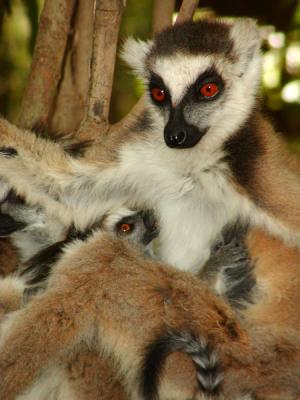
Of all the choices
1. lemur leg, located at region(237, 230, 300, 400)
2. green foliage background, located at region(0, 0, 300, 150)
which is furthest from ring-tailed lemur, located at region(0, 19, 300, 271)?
green foliage background, located at region(0, 0, 300, 150)

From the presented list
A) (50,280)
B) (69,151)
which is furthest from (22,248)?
(50,280)

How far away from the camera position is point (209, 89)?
4.66 meters

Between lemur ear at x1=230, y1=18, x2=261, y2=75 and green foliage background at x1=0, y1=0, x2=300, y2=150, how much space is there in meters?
2.17

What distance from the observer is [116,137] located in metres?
5.02

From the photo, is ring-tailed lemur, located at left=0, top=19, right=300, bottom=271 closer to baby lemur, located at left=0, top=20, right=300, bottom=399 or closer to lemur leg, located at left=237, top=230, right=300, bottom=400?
baby lemur, located at left=0, top=20, right=300, bottom=399

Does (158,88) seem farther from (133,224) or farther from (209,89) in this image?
(133,224)

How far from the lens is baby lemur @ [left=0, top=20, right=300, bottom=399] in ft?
13.5

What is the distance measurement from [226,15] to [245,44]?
2917 millimetres

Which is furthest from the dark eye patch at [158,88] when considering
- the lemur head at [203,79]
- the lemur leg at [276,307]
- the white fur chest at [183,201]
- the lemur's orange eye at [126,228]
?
the lemur leg at [276,307]

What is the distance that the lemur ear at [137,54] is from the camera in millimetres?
5113

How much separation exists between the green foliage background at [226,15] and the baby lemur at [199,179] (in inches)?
94.3

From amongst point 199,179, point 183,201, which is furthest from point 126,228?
point 199,179

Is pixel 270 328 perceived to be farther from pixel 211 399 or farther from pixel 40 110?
pixel 40 110

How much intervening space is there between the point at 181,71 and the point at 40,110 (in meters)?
1.83
